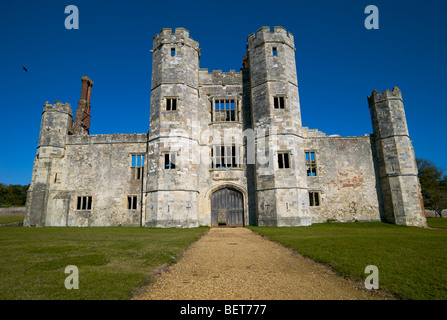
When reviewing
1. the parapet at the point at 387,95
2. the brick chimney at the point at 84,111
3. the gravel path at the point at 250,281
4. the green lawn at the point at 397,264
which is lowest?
the gravel path at the point at 250,281

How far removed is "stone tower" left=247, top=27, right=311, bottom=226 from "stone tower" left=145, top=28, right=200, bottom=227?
15.5 ft

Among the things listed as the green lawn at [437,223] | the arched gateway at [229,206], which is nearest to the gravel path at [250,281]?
the arched gateway at [229,206]

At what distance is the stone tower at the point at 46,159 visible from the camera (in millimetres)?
18969

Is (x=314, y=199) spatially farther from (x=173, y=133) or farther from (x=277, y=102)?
(x=173, y=133)

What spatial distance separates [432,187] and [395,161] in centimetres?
2424

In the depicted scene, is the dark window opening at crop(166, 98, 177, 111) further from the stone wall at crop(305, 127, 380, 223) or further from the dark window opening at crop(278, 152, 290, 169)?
the stone wall at crop(305, 127, 380, 223)

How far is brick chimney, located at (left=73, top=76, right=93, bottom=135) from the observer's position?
2773 centimetres

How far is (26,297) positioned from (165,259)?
324cm

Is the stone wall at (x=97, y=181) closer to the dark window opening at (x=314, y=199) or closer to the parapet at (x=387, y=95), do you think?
the dark window opening at (x=314, y=199)

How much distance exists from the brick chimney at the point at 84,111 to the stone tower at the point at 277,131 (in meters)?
19.5

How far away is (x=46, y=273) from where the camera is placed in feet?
15.0

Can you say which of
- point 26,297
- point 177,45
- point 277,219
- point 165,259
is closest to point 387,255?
point 165,259

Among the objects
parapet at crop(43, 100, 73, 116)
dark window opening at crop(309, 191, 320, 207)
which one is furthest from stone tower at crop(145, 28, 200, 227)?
dark window opening at crop(309, 191, 320, 207)
